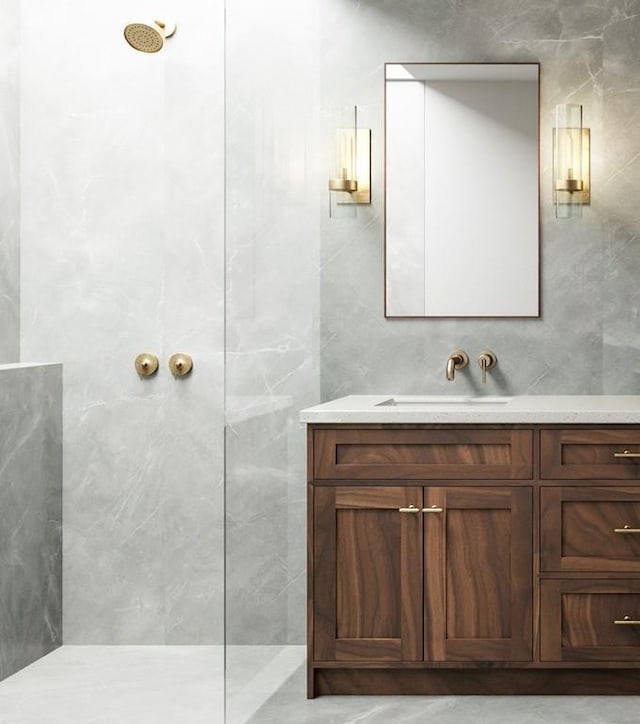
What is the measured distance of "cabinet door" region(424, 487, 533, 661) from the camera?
8.87 ft

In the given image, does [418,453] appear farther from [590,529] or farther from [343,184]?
[343,184]

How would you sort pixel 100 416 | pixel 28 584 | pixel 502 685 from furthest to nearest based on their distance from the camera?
1. pixel 100 416
2. pixel 28 584
3. pixel 502 685

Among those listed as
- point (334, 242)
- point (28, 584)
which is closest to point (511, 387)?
point (334, 242)

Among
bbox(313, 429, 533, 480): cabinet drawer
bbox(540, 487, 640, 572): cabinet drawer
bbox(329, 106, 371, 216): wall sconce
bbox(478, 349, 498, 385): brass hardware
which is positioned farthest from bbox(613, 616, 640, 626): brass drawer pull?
bbox(329, 106, 371, 216): wall sconce

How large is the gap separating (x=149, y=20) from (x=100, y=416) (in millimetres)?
1307

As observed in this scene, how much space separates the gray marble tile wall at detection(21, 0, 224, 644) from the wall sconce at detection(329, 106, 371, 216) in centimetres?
39

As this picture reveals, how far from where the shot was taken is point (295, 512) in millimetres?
2604

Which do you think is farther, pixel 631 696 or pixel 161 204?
pixel 161 204

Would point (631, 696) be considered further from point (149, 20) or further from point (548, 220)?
point (149, 20)

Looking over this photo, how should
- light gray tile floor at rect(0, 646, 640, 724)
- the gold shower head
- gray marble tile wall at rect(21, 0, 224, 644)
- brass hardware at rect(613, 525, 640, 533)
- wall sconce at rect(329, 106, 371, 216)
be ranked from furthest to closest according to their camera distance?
gray marble tile wall at rect(21, 0, 224, 644) → wall sconce at rect(329, 106, 371, 216) → the gold shower head → brass hardware at rect(613, 525, 640, 533) → light gray tile floor at rect(0, 646, 640, 724)

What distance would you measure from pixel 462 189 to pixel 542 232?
0.97ft

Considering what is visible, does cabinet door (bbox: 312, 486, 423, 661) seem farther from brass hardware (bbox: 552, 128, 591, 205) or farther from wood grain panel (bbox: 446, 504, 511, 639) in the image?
brass hardware (bbox: 552, 128, 591, 205)

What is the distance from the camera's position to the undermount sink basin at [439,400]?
3.16 meters

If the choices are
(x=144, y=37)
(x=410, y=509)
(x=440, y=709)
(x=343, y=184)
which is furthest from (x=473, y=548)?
(x=144, y=37)
